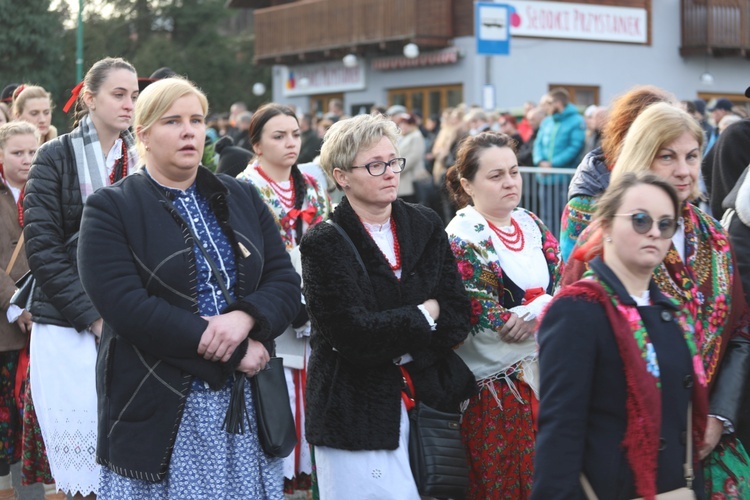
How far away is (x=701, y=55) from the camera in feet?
104

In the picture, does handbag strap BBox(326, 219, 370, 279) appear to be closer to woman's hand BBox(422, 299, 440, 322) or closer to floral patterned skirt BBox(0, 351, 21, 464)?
woman's hand BBox(422, 299, 440, 322)

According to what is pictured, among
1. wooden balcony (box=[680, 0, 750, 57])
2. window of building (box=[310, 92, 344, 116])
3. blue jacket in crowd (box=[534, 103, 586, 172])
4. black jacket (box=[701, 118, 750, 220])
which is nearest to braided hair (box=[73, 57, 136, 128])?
black jacket (box=[701, 118, 750, 220])

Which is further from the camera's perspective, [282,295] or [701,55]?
[701,55]

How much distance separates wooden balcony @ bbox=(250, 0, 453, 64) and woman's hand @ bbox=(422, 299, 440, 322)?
24.5 m

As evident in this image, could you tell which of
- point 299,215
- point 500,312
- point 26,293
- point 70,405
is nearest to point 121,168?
point 26,293

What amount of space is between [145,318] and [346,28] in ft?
93.6

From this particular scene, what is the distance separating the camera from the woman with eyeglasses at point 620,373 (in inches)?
127

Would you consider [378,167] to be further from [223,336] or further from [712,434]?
[712,434]

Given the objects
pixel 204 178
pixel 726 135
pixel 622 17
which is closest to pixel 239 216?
pixel 204 178

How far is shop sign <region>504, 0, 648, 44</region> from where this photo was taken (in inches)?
1113

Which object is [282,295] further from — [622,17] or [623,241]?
[622,17]

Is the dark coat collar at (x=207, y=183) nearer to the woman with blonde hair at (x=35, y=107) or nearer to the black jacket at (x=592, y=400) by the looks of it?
the black jacket at (x=592, y=400)

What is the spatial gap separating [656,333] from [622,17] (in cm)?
2835

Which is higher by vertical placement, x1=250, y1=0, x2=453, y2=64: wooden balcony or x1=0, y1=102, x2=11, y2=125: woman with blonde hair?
x1=250, y1=0, x2=453, y2=64: wooden balcony
